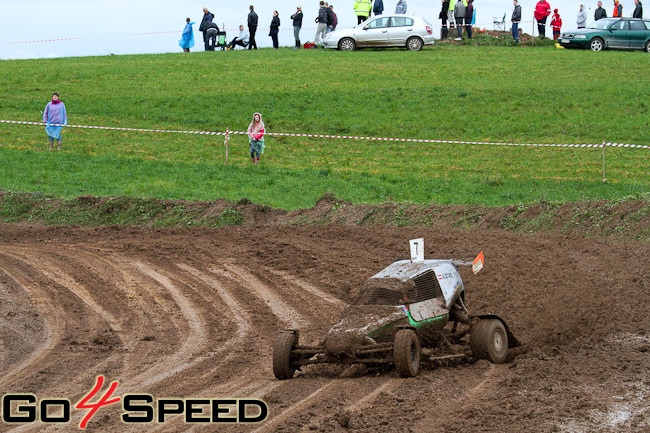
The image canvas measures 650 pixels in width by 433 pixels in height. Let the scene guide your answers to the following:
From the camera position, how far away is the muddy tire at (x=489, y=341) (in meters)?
10.2

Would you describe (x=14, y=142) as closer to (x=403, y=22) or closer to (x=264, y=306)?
(x=264, y=306)

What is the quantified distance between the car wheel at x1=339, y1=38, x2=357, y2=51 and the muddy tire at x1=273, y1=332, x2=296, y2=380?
114 ft

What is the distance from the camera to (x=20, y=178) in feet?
79.3

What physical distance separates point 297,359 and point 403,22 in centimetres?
3472

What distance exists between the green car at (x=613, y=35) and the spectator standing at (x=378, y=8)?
405 inches

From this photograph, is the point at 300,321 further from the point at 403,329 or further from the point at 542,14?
the point at 542,14

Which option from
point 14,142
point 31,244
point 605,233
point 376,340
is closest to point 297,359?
point 376,340

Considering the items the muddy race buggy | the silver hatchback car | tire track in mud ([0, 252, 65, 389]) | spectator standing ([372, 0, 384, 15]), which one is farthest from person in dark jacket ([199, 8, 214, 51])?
the muddy race buggy

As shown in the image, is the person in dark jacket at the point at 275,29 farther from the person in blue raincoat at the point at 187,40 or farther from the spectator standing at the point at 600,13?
the spectator standing at the point at 600,13

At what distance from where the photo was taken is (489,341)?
10.2 m

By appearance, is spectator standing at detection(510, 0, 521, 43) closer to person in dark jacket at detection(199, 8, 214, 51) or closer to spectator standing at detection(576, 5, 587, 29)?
spectator standing at detection(576, 5, 587, 29)

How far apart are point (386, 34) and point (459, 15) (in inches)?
226

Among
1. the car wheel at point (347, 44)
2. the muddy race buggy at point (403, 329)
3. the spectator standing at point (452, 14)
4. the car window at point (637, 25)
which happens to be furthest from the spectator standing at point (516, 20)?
the muddy race buggy at point (403, 329)

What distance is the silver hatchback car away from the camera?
42.2 m
